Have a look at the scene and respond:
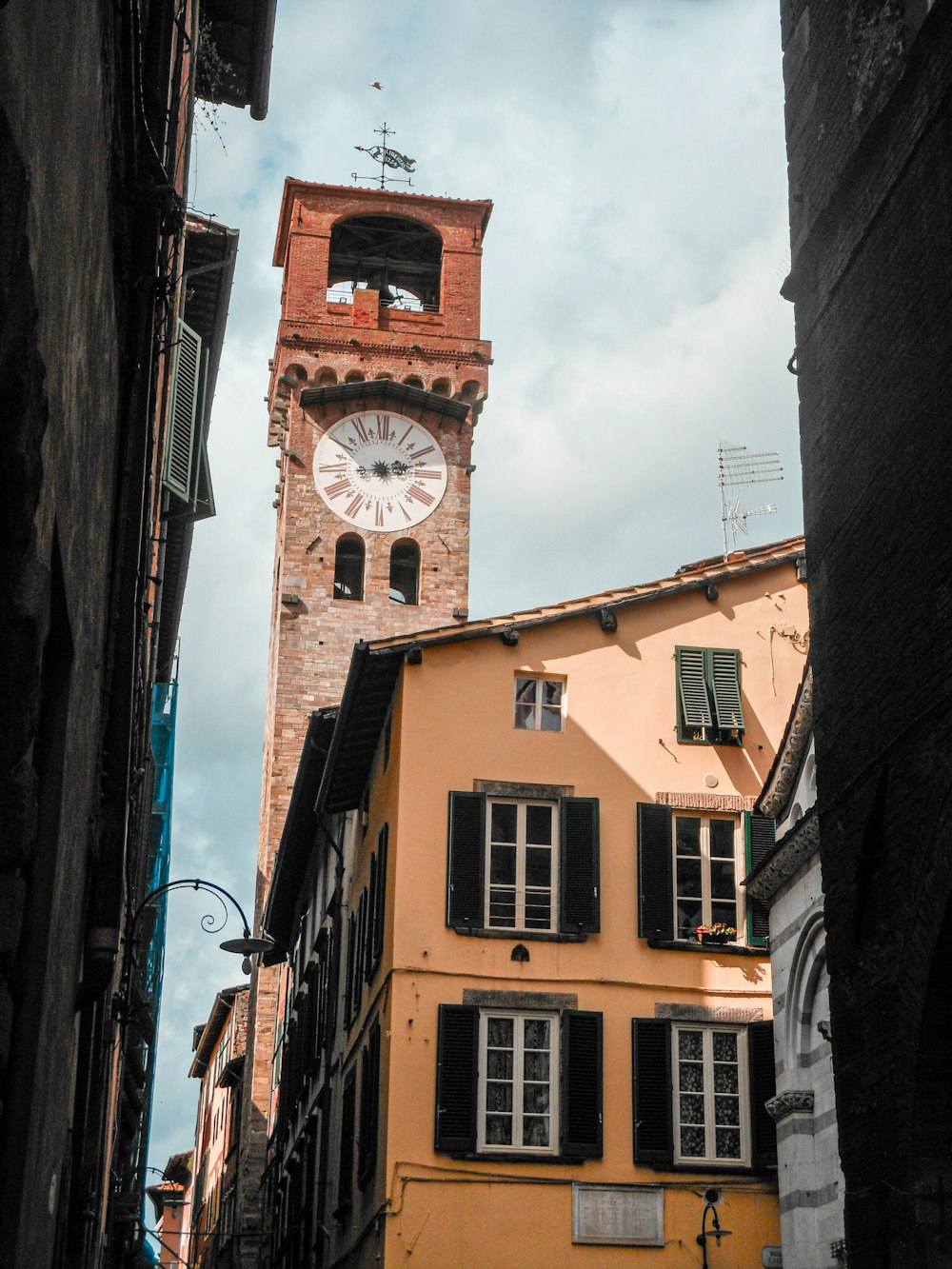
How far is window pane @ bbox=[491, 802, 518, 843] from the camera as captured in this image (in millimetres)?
20125

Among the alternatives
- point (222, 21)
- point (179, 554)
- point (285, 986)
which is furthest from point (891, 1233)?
point (285, 986)

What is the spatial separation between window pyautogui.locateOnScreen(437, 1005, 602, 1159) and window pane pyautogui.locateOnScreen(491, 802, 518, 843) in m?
2.01

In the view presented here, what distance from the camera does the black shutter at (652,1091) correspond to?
18719 mm

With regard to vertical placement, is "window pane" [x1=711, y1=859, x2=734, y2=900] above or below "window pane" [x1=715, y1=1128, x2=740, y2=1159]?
above

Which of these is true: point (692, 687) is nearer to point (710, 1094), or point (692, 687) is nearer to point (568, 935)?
point (568, 935)

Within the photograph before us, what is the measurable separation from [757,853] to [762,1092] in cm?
273

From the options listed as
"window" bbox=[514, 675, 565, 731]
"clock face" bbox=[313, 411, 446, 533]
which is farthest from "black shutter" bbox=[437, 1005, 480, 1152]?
"clock face" bbox=[313, 411, 446, 533]

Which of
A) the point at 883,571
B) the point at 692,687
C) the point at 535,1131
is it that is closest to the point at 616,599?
the point at 692,687

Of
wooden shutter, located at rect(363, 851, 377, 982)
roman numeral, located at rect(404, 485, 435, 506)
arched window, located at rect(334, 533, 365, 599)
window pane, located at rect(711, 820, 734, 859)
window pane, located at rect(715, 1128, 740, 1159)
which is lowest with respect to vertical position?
window pane, located at rect(715, 1128, 740, 1159)

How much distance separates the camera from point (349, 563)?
4047cm

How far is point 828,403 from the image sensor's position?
10.0m

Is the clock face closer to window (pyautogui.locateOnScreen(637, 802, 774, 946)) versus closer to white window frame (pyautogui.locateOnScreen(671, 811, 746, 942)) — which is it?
white window frame (pyautogui.locateOnScreen(671, 811, 746, 942))

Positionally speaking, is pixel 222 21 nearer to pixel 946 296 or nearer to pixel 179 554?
pixel 179 554

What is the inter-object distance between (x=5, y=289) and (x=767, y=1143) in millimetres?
16829
